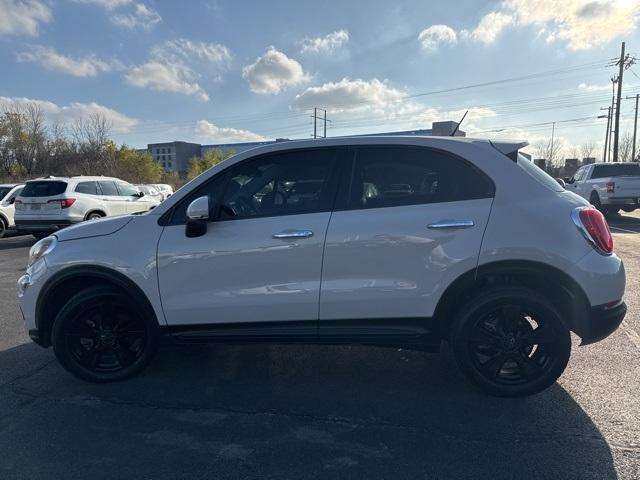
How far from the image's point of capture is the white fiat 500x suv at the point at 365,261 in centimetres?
324

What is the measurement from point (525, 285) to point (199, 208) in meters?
2.42

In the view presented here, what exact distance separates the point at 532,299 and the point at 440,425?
1076 millimetres

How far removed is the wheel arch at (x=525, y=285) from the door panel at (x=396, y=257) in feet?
0.24

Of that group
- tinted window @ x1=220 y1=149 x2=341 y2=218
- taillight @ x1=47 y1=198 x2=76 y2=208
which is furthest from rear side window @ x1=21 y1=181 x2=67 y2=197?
tinted window @ x1=220 y1=149 x2=341 y2=218

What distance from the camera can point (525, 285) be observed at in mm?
3381

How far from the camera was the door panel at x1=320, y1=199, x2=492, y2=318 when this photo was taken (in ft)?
10.7

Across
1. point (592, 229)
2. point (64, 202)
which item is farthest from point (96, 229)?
point (64, 202)

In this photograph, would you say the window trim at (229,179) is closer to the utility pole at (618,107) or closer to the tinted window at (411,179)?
the tinted window at (411,179)

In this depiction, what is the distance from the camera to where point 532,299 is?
324 centimetres

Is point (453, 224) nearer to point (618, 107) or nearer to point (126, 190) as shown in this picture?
point (126, 190)

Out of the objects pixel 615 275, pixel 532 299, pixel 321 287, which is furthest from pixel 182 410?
pixel 615 275

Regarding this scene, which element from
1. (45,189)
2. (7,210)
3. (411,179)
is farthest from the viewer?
(7,210)

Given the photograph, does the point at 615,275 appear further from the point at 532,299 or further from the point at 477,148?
the point at 477,148

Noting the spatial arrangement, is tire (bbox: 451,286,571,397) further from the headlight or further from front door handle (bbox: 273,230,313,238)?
the headlight
